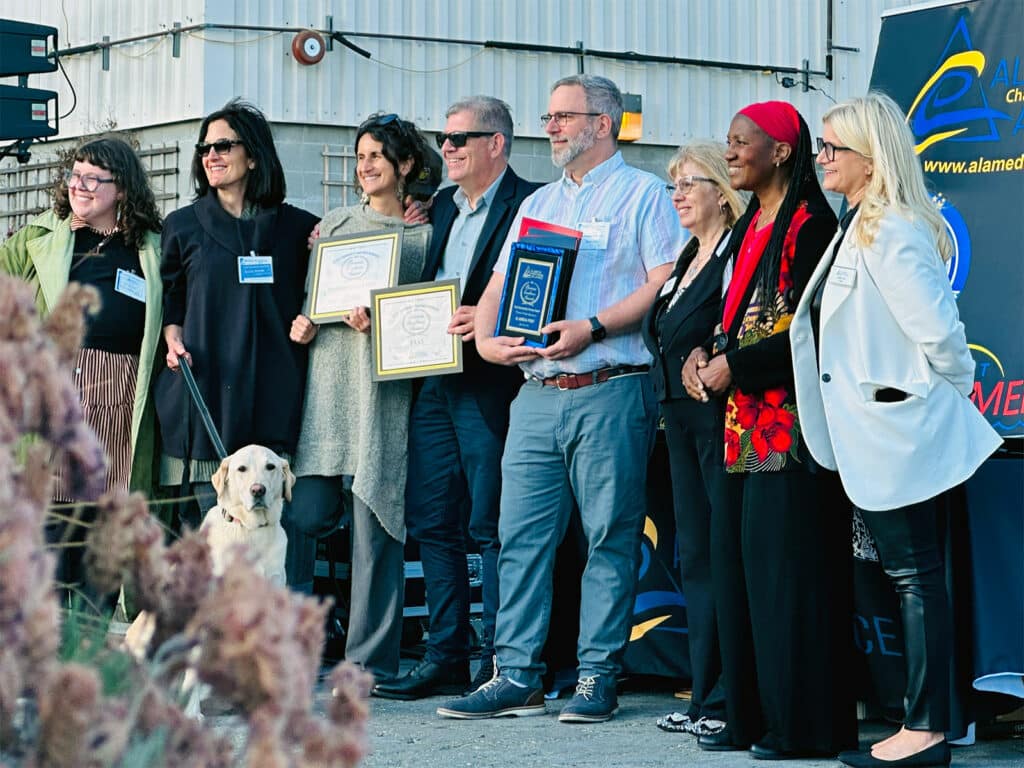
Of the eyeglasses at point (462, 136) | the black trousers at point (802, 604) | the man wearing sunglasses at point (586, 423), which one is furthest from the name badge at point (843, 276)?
the eyeglasses at point (462, 136)

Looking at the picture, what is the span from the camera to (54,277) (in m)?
5.93

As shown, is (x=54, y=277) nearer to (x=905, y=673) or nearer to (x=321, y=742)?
(x=905, y=673)

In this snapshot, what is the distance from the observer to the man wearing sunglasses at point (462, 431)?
18.9 ft

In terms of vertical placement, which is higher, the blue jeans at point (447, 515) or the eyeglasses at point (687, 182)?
the eyeglasses at point (687, 182)

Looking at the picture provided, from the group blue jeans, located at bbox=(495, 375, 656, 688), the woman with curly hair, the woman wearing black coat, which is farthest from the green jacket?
the woman wearing black coat

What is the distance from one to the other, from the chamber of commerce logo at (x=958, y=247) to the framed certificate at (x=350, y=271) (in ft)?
6.35

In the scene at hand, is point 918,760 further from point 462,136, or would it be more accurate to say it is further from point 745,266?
point 462,136

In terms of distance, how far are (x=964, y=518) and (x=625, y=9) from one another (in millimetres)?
13021

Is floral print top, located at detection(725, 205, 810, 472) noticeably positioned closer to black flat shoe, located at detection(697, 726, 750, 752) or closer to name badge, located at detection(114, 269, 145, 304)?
black flat shoe, located at detection(697, 726, 750, 752)

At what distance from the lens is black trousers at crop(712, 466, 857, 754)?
449 centimetres

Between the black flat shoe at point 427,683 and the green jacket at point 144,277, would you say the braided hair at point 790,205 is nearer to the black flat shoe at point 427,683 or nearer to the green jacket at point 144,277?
the black flat shoe at point 427,683

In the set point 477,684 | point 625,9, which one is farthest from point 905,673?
point 625,9

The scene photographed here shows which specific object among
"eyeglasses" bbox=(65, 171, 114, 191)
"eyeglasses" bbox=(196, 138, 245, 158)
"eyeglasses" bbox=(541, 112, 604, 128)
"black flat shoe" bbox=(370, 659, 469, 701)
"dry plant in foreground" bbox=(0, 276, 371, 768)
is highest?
"eyeglasses" bbox=(541, 112, 604, 128)

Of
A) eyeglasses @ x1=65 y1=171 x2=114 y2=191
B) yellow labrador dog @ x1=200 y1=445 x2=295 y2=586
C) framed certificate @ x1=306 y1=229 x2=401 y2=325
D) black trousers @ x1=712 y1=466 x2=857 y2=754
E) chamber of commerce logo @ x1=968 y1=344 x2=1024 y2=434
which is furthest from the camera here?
eyeglasses @ x1=65 y1=171 x2=114 y2=191
